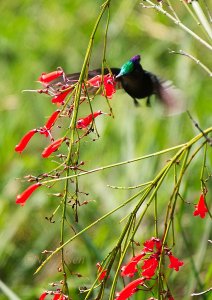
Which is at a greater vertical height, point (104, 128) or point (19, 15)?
point (19, 15)

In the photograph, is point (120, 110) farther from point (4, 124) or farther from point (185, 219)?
point (185, 219)

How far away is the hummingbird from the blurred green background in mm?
309

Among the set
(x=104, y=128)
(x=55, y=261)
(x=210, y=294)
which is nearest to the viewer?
(x=210, y=294)

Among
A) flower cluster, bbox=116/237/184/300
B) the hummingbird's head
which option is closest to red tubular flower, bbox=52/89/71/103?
flower cluster, bbox=116/237/184/300

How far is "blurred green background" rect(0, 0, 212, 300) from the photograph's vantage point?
16.0 ft

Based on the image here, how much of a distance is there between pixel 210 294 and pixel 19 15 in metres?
5.31

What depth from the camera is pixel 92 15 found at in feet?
25.9

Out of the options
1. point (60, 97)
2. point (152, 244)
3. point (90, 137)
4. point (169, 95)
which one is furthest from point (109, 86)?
point (90, 137)

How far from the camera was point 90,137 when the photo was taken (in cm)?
581

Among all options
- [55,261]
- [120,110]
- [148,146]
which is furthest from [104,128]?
[55,261]

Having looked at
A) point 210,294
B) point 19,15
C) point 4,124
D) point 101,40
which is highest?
point 19,15

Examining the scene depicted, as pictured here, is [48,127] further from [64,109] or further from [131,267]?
[131,267]

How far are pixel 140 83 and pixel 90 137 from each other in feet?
7.97

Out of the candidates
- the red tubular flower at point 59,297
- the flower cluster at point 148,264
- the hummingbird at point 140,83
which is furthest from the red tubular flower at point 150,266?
the hummingbird at point 140,83
